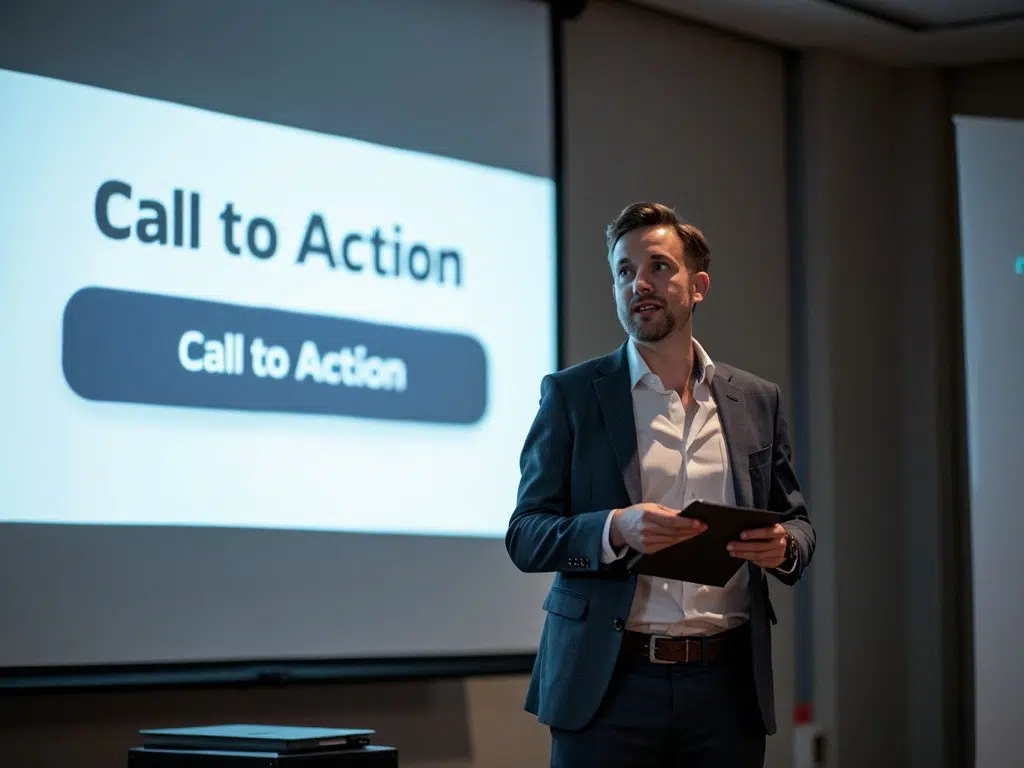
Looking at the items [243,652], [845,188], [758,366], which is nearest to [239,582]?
[243,652]

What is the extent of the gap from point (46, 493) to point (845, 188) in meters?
3.26

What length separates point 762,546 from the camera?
6.61 feet

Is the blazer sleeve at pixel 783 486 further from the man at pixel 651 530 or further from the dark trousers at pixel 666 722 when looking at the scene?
the dark trousers at pixel 666 722

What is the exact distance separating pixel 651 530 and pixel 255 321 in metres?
1.79

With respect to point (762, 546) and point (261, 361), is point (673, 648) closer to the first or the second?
point (762, 546)

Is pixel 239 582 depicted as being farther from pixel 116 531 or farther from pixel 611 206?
pixel 611 206

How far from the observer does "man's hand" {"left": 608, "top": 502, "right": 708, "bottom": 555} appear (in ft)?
6.19

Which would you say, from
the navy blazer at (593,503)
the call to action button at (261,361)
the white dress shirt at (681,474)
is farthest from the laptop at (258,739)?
the call to action button at (261,361)

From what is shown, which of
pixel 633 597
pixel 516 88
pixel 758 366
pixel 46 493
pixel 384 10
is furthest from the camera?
pixel 758 366

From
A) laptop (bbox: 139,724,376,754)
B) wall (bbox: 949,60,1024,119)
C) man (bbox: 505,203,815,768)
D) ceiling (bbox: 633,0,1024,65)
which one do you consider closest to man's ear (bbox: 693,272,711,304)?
man (bbox: 505,203,815,768)

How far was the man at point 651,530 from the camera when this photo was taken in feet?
6.78

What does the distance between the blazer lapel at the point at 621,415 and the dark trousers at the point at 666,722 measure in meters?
0.29

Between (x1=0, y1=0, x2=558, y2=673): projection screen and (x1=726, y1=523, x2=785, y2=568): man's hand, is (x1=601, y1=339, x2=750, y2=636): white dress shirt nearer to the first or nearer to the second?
(x1=726, y1=523, x2=785, y2=568): man's hand

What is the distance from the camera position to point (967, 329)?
401 centimetres
